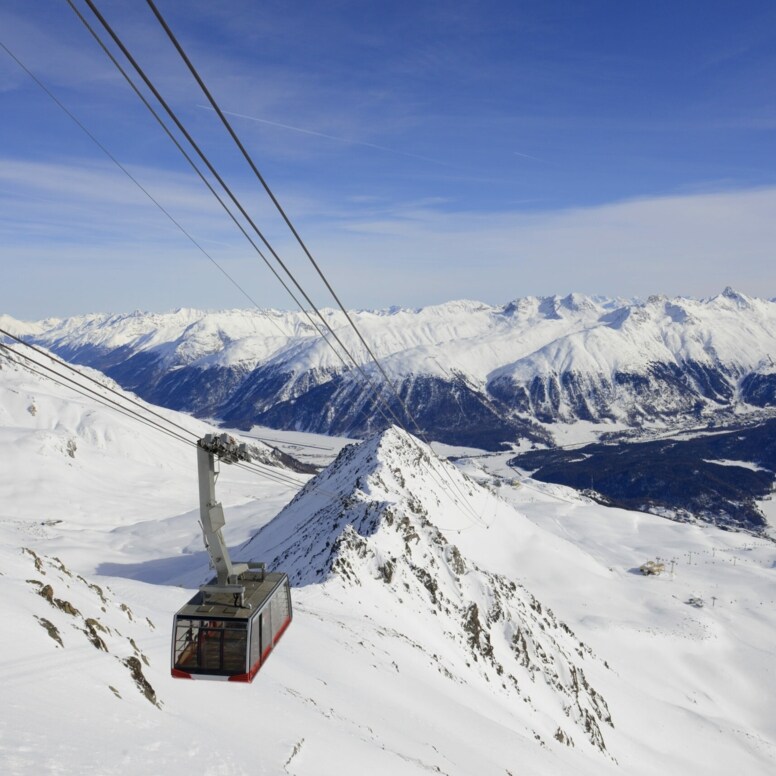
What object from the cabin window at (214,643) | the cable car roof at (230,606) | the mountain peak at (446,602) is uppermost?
the cable car roof at (230,606)

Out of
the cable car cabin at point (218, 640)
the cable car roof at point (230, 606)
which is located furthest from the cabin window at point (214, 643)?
the cable car roof at point (230, 606)

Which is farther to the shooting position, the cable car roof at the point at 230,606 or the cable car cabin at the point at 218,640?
the cable car roof at the point at 230,606

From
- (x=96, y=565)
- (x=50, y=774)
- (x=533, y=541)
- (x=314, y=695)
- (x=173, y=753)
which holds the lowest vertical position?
(x=96, y=565)

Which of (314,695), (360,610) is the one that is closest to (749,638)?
(360,610)

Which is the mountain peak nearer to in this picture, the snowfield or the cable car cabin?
the snowfield

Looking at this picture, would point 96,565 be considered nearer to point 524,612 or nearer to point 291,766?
point 524,612

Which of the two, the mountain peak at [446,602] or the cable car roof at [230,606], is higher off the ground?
the cable car roof at [230,606]

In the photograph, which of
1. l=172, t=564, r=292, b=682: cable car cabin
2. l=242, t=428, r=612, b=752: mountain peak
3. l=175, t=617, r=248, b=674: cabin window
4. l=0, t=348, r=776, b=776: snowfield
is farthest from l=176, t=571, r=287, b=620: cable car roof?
l=242, t=428, r=612, b=752: mountain peak

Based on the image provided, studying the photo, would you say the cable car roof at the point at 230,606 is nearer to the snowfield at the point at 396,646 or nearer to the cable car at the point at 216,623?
the cable car at the point at 216,623

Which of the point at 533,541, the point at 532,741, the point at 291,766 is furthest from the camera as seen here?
the point at 533,541
